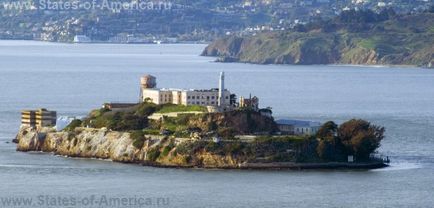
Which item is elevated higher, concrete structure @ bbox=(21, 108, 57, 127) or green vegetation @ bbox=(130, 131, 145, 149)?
concrete structure @ bbox=(21, 108, 57, 127)

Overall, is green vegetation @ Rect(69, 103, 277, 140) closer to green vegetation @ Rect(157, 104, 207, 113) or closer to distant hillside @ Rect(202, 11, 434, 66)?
green vegetation @ Rect(157, 104, 207, 113)

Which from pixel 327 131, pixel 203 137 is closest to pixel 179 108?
pixel 203 137

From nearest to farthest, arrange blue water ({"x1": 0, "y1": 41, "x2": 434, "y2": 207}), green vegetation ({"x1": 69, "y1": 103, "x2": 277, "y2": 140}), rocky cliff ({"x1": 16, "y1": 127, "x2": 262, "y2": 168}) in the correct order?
1. blue water ({"x1": 0, "y1": 41, "x2": 434, "y2": 207})
2. rocky cliff ({"x1": 16, "y1": 127, "x2": 262, "y2": 168})
3. green vegetation ({"x1": 69, "y1": 103, "x2": 277, "y2": 140})

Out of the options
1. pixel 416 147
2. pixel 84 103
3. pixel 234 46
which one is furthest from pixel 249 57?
pixel 416 147

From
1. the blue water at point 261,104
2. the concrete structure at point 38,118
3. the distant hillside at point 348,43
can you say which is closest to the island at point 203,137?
the concrete structure at point 38,118

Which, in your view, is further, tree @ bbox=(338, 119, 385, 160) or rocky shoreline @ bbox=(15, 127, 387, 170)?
tree @ bbox=(338, 119, 385, 160)

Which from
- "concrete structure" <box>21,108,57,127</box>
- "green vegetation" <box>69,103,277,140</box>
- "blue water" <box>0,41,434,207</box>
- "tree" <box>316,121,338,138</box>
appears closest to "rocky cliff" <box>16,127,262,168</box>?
"green vegetation" <box>69,103,277,140</box>

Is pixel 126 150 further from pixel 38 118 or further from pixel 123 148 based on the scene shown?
pixel 38 118
